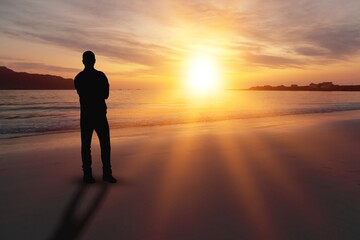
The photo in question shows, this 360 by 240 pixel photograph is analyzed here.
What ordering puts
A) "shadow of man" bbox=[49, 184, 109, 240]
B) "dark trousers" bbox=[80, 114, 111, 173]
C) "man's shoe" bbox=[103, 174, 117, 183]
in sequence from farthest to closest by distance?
"man's shoe" bbox=[103, 174, 117, 183], "dark trousers" bbox=[80, 114, 111, 173], "shadow of man" bbox=[49, 184, 109, 240]

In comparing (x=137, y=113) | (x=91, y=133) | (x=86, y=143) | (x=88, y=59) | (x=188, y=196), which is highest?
(x=88, y=59)

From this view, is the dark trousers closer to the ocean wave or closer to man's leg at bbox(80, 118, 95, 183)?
man's leg at bbox(80, 118, 95, 183)

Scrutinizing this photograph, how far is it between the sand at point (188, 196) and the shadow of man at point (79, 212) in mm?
13

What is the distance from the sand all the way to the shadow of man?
Answer: 0.5 inches

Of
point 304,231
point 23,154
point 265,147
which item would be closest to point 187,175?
point 304,231

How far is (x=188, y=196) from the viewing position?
185 inches

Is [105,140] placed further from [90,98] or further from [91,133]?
[90,98]

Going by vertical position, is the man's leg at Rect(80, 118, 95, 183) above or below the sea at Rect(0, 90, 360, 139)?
above

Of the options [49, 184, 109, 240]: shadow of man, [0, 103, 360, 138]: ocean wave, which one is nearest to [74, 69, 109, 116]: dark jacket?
[49, 184, 109, 240]: shadow of man

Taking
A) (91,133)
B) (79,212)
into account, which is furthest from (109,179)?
(79,212)

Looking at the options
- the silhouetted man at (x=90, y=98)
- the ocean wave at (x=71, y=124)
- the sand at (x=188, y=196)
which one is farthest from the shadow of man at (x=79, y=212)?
the ocean wave at (x=71, y=124)

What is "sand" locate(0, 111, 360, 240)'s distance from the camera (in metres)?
3.56

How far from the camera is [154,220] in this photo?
3.83m

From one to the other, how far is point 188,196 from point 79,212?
1.71 m
